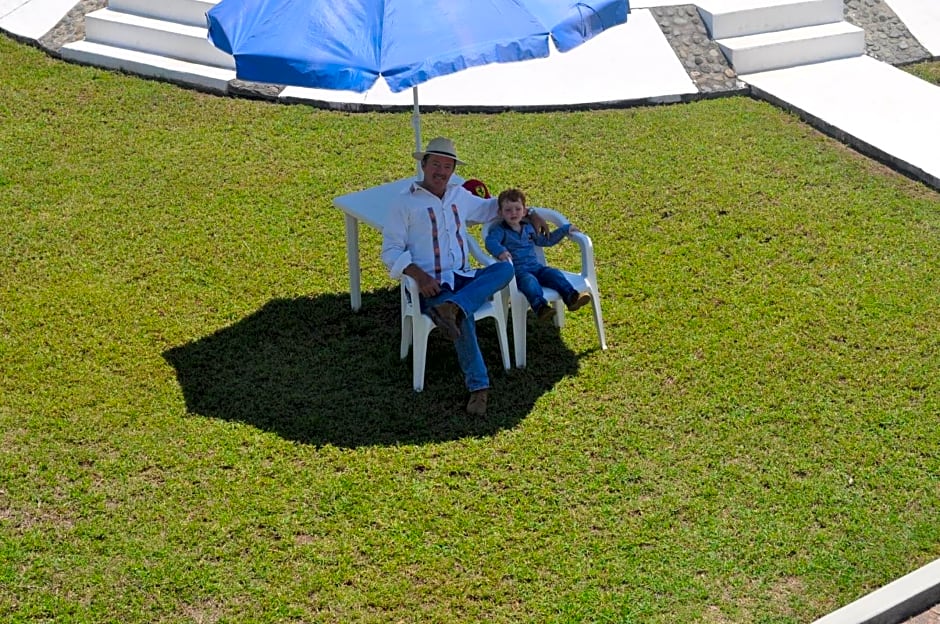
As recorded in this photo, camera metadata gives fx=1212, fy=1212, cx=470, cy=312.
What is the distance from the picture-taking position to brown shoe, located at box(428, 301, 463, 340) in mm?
6844

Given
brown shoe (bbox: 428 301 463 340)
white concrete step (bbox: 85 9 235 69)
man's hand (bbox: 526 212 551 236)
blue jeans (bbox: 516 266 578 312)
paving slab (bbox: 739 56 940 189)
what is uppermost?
man's hand (bbox: 526 212 551 236)

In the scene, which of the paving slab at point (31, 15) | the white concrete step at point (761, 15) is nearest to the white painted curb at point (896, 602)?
the white concrete step at point (761, 15)

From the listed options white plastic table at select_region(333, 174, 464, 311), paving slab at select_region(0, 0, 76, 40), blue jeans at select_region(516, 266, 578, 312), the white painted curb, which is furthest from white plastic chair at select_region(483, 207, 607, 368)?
paving slab at select_region(0, 0, 76, 40)

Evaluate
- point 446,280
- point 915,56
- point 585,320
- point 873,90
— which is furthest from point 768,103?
point 446,280

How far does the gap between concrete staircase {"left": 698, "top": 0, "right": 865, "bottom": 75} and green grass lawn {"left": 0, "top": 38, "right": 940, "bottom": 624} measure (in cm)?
147

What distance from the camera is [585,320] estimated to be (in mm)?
7809

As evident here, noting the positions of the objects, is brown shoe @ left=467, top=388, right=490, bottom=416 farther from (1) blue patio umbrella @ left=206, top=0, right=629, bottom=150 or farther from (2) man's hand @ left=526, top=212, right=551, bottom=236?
(1) blue patio umbrella @ left=206, top=0, right=629, bottom=150

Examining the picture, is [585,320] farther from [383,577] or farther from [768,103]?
[768,103]

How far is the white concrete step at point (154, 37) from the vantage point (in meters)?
11.6

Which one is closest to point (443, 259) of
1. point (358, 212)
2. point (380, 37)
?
point (358, 212)

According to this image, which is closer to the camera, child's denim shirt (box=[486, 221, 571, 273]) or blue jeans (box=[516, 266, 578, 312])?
blue jeans (box=[516, 266, 578, 312])

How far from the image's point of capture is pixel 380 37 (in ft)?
21.5

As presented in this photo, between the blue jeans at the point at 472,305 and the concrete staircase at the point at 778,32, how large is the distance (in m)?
5.56

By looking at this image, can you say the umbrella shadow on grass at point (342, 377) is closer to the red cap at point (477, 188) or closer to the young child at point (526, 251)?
the young child at point (526, 251)
